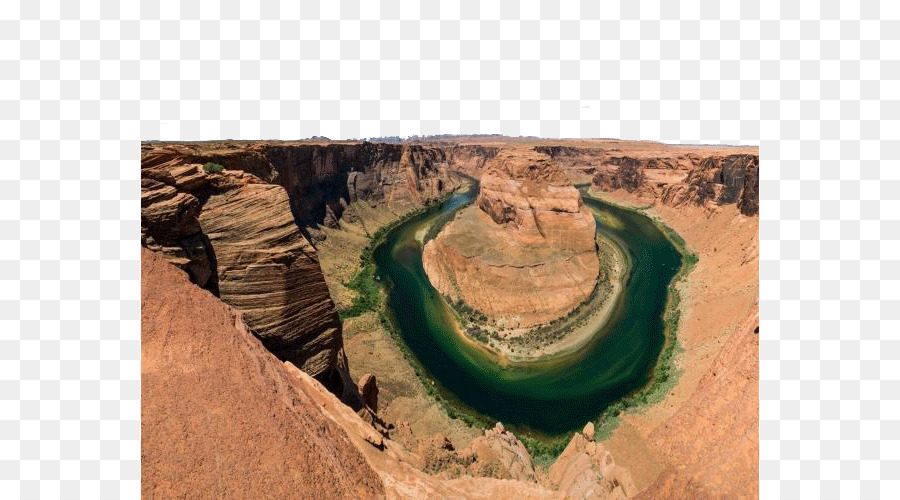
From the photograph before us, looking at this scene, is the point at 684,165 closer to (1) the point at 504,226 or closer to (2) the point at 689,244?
(2) the point at 689,244

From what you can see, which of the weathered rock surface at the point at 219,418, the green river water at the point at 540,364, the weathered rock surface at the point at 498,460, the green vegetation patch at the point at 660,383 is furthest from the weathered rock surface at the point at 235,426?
the green river water at the point at 540,364

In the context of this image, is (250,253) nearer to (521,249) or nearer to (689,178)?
(521,249)

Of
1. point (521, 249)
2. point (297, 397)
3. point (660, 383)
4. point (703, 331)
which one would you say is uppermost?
point (521, 249)

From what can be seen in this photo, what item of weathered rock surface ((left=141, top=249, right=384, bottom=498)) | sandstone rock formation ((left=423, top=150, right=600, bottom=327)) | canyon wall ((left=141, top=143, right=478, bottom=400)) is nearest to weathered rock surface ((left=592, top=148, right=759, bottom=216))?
sandstone rock formation ((left=423, top=150, right=600, bottom=327))

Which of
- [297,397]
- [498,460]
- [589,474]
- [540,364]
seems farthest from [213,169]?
[540,364]

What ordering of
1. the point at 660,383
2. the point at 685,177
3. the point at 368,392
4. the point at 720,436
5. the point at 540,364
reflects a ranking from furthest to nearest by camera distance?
the point at 685,177, the point at 540,364, the point at 660,383, the point at 368,392, the point at 720,436

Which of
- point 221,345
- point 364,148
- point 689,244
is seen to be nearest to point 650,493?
point 221,345

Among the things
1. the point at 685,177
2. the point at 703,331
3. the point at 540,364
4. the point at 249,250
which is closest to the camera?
the point at 249,250
